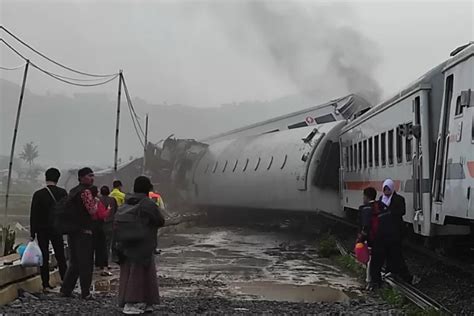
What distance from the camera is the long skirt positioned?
22.7 ft

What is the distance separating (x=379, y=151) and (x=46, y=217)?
663 centimetres

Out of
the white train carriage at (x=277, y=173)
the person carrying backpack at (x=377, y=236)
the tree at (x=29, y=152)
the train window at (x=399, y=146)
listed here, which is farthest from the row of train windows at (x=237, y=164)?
the tree at (x=29, y=152)

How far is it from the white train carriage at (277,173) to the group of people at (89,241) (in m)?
10.6

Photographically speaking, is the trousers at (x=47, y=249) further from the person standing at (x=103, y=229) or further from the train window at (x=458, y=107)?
the train window at (x=458, y=107)

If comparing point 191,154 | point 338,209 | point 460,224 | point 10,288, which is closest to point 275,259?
point 338,209

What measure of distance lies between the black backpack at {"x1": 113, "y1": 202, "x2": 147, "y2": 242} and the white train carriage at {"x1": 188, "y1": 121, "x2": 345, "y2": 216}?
11515 millimetres

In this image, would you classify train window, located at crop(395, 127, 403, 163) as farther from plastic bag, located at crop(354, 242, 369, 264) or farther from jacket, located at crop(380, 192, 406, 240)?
plastic bag, located at crop(354, 242, 369, 264)

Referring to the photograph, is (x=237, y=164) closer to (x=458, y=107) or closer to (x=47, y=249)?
(x=47, y=249)

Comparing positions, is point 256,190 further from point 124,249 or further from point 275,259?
point 124,249

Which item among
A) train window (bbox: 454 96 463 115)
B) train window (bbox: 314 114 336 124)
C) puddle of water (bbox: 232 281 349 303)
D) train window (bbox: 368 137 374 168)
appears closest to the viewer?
train window (bbox: 454 96 463 115)

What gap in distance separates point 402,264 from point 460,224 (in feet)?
4.05

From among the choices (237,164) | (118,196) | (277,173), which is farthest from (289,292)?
(237,164)

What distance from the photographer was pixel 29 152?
58844 millimetres

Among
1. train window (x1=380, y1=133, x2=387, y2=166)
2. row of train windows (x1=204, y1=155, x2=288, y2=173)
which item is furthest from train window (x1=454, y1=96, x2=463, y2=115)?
row of train windows (x1=204, y1=155, x2=288, y2=173)
